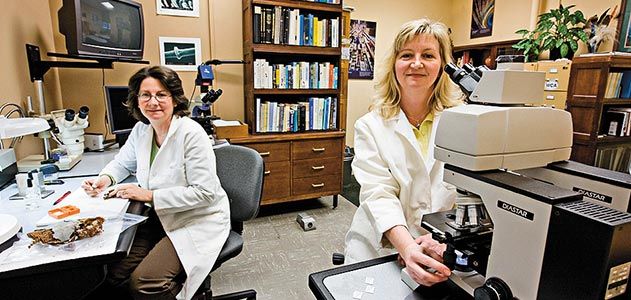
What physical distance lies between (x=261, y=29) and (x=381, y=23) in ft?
8.35

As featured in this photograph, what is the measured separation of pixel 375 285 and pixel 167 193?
3.44ft

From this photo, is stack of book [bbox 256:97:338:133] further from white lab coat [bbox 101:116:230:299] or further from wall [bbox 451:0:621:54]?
wall [bbox 451:0:621:54]

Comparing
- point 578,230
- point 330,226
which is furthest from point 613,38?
point 578,230

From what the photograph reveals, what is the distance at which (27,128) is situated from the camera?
1435mm

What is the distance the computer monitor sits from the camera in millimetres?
2383

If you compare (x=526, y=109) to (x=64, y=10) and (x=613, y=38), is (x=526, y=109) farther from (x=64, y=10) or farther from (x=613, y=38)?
(x=613, y=38)

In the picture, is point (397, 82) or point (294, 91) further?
point (294, 91)

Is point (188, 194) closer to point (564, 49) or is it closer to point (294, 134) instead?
point (294, 134)

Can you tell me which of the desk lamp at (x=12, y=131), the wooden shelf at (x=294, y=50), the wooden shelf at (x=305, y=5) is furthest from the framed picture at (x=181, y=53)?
the desk lamp at (x=12, y=131)

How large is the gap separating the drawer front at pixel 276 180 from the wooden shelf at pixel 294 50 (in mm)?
976

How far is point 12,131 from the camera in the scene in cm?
136

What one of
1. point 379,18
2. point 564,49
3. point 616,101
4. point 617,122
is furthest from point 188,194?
point 379,18

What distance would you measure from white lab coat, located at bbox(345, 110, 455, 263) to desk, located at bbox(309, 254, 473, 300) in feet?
0.46

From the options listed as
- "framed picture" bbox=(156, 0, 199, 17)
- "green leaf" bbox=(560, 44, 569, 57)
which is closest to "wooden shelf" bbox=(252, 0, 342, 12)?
"framed picture" bbox=(156, 0, 199, 17)
